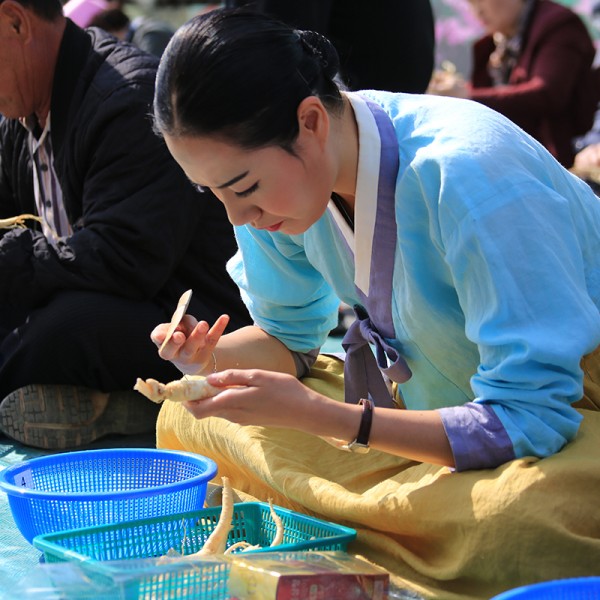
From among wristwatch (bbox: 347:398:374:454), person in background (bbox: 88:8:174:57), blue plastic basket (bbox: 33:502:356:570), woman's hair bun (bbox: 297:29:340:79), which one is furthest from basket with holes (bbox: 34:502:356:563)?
person in background (bbox: 88:8:174:57)

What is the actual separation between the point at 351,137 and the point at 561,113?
362cm

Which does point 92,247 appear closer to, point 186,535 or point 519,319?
point 186,535

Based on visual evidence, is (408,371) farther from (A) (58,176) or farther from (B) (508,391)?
(A) (58,176)

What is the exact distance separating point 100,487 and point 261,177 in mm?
770

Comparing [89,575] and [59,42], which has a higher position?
[59,42]

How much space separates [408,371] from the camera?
1971 mm

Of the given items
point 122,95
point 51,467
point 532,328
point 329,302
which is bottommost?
point 51,467

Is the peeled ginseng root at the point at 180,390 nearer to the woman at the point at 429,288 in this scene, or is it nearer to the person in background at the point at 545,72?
the woman at the point at 429,288

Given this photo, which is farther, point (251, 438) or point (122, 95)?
point (122, 95)

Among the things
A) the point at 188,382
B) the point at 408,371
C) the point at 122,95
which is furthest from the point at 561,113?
the point at 188,382

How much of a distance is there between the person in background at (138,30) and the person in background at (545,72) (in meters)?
1.62

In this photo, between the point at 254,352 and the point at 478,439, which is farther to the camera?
the point at 254,352

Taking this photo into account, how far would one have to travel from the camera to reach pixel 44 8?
2.90 meters

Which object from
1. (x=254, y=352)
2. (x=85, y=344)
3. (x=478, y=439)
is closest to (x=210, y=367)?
(x=254, y=352)
